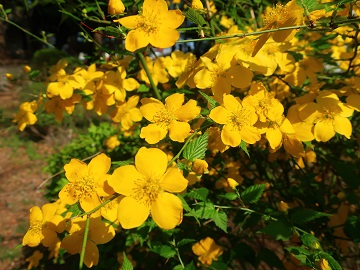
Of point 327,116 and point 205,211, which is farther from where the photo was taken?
point 327,116

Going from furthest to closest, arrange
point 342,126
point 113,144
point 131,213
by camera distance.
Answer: point 113,144 < point 342,126 < point 131,213

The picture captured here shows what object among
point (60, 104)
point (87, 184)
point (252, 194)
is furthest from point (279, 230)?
point (60, 104)

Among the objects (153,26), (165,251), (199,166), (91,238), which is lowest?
(165,251)

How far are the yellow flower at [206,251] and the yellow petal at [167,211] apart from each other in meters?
0.74

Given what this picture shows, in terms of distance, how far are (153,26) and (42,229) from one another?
2.43 feet

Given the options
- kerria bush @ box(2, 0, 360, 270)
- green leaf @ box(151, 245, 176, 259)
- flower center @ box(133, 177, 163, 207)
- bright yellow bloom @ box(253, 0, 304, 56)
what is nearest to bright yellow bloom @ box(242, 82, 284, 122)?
kerria bush @ box(2, 0, 360, 270)

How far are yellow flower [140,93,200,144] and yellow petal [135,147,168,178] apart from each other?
124mm

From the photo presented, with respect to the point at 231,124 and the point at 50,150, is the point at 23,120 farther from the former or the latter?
the point at 50,150

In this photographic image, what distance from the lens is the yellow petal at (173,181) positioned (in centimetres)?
81

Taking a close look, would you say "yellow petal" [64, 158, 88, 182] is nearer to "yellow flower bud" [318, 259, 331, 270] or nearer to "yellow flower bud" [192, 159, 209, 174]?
"yellow flower bud" [192, 159, 209, 174]

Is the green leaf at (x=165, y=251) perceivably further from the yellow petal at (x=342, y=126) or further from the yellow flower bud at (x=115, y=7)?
the yellow flower bud at (x=115, y=7)

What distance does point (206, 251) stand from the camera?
1.51 m

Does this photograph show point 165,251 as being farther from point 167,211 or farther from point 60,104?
point 60,104

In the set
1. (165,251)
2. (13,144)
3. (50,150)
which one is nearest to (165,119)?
(165,251)
